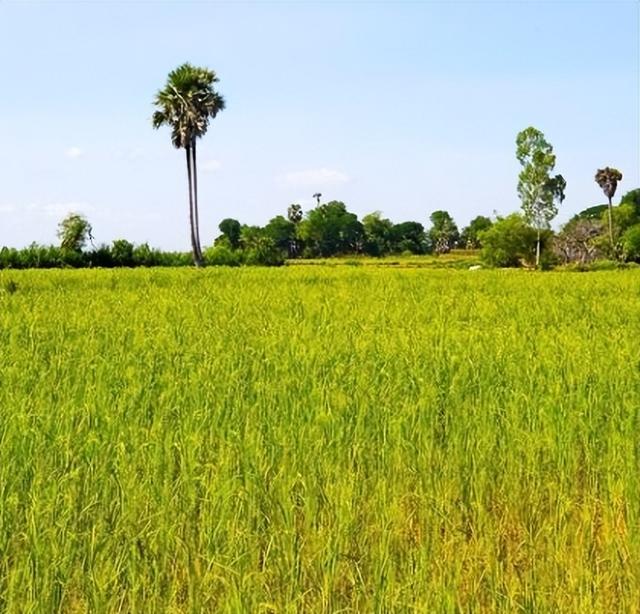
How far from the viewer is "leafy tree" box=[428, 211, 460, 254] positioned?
118 meters

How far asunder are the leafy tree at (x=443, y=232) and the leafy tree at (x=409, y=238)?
6.25 feet

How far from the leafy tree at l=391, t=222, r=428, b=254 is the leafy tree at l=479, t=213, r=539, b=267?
50148mm

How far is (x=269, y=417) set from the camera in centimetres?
391

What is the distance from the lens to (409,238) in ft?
386

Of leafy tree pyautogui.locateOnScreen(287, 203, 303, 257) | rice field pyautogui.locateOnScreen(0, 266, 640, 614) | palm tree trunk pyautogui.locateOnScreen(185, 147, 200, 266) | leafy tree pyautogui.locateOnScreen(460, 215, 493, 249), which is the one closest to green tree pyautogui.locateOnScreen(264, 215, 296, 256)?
leafy tree pyautogui.locateOnScreen(287, 203, 303, 257)

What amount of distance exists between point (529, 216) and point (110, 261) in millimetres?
27254

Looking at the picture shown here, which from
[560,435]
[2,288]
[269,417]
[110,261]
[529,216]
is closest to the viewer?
[560,435]

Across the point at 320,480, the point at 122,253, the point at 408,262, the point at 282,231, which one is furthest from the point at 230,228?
the point at 320,480

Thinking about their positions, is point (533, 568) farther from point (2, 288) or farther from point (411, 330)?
point (2, 288)

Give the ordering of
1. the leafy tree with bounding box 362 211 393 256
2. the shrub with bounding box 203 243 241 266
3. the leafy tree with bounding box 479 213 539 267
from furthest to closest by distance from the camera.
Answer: the leafy tree with bounding box 362 211 393 256 < the leafy tree with bounding box 479 213 539 267 < the shrub with bounding box 203 243 241 266

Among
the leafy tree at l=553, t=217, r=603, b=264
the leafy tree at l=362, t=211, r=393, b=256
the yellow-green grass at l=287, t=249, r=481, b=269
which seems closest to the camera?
the yellow-green grass at l=287, t=249, r=481, b=269

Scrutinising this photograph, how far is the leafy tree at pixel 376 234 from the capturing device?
106m

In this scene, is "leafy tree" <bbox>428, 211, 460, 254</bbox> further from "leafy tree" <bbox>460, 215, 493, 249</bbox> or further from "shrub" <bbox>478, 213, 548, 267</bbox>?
"shrub" <bbox>478, 213, 548, 267</bbox>

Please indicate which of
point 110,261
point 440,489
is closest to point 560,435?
point 440,489
